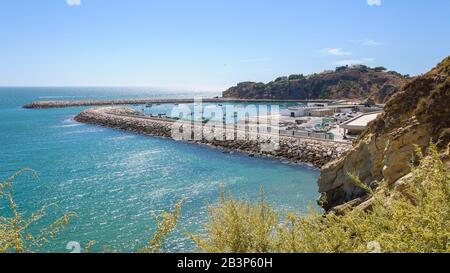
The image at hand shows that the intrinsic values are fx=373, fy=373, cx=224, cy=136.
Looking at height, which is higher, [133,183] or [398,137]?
[398,137]

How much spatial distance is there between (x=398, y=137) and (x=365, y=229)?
38.9 feet

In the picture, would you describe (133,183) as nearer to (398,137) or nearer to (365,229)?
(398,137)

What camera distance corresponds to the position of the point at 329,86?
146 metres

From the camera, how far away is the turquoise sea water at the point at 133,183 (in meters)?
19.5

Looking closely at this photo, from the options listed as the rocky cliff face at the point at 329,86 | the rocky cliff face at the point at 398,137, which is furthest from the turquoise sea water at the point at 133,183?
the rocky cliff face at the point at 329,86

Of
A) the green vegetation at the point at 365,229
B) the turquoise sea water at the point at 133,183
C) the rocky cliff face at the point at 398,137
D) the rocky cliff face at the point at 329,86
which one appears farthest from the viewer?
the rocky cliff face at the point at 329,86

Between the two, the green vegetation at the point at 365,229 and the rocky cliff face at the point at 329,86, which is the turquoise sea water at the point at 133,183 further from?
the rocky cliff face at the point at 329,86

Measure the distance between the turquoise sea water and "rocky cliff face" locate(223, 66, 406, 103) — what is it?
340 feet

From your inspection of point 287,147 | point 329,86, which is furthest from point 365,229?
point 329,86

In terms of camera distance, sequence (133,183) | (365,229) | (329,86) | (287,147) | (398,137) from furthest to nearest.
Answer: (329,86)
(287,147)
(133,183)
(398,137)
(365,229)

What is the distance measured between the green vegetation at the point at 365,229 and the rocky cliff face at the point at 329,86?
428 ft

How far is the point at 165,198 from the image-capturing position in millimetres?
24953

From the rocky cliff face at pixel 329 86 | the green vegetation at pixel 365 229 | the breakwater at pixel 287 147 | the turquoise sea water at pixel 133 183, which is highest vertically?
the rocky cliff face at pixel 329 86
